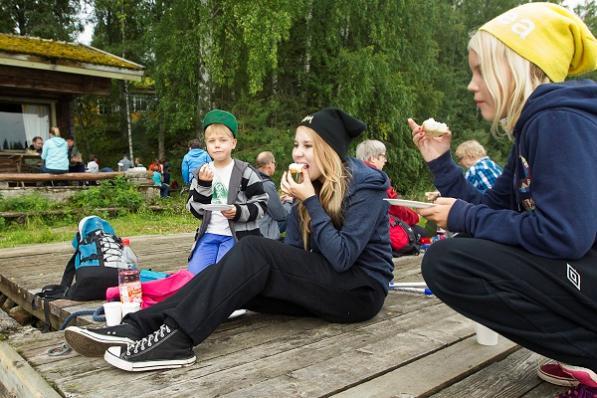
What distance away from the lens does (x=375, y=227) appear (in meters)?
2.69

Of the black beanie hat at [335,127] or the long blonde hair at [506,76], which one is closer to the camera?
the long blonde hair at [506,76]

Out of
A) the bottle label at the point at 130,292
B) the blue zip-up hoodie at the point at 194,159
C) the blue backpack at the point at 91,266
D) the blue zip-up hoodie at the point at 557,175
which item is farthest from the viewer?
the blue zip-up hoodie at the point at 194,159

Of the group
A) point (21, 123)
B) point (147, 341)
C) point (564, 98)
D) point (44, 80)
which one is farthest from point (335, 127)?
point (21, 123)

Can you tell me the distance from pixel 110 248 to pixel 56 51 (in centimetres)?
1091

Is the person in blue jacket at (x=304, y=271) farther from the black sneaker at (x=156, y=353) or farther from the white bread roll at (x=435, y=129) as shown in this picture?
the white bread roll at (x=435, y=129)

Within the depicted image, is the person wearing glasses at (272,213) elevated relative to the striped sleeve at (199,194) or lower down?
lower down

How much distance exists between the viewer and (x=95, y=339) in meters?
2.16

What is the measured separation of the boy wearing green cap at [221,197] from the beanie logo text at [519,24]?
93.4 inches

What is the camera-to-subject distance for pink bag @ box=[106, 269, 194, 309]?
9.81ft

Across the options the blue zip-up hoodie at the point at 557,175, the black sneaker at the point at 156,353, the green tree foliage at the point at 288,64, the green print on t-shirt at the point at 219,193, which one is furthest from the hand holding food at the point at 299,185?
the green tree foliage at the point at 288,64

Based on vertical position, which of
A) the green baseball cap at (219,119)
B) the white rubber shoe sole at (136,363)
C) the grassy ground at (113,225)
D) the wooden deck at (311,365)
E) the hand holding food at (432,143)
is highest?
the green baseball cap at (219,119)

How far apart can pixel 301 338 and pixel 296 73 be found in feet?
50.4

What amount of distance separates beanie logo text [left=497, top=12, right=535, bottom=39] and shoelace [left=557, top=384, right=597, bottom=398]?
1.22 metres

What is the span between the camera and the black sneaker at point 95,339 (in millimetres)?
2166
